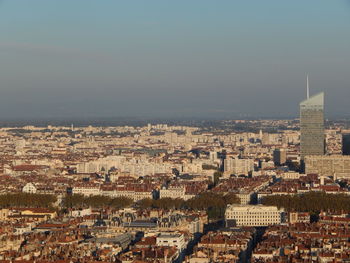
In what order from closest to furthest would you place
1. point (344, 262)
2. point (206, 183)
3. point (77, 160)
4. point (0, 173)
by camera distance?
point (344, 262), point (206, 183), point (0, 173), point (77, 160)

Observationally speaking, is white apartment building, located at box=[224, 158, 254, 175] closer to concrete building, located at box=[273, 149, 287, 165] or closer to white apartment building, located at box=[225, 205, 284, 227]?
concrete building, located at box=[273, 149, 287, 165]

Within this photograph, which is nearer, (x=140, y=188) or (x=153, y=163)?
(x=140, y=188)

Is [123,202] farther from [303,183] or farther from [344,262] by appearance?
[344,262]

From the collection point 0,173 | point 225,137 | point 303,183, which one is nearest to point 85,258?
point 303,183

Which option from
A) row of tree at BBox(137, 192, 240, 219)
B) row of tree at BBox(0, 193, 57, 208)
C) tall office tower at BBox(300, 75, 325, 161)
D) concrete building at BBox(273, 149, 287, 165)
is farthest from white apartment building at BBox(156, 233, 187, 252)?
concrete building at BBox(273, 149, 287, 165)

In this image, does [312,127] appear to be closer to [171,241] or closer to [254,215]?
[254,215]

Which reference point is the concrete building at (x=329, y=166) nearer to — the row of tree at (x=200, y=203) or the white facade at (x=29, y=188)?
the row of tree at (x=200, y=203)
